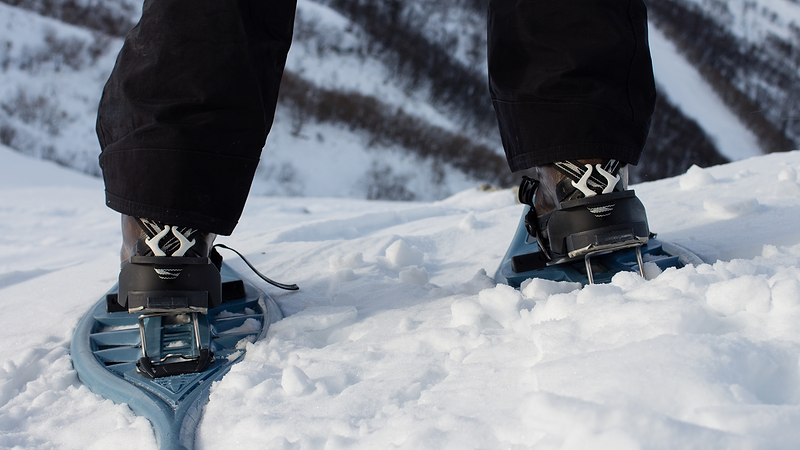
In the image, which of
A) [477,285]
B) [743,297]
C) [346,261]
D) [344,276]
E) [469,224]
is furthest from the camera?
[469,224]

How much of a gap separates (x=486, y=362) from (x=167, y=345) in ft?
2.04

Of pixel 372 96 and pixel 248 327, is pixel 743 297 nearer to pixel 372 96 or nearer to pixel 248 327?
pixel 248 327

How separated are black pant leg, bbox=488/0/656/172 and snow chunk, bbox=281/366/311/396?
578 mm

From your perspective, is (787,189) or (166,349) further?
(787,189)

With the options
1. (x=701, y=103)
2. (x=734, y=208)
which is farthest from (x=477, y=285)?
(x=701, y=103)

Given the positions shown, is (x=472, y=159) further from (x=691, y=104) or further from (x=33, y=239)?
(x=33, y=239)

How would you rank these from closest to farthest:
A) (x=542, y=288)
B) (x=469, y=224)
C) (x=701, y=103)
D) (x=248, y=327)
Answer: (x=542, y=288), (x=248, y=327), (x=469, y=224), (x=701, y=103)

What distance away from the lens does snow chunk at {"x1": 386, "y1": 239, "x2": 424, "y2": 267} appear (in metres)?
1.49

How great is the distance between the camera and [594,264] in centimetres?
116

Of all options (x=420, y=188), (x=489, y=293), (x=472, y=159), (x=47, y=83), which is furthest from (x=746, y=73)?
(x=489, y=293)

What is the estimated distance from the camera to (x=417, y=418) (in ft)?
2.03

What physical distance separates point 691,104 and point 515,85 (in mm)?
23688

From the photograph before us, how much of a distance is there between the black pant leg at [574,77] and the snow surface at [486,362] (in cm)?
27

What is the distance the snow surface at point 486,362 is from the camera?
→ 51 centimetres
